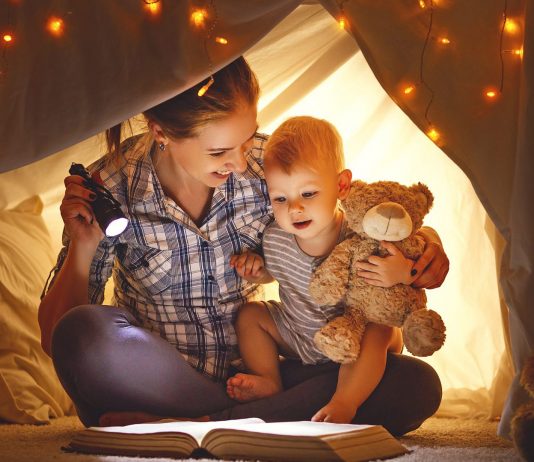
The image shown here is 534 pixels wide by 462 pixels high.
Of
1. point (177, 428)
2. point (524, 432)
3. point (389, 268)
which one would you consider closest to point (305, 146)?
point (389, 268)

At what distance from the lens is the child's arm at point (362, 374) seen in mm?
1633

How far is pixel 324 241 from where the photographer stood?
5.86 ft

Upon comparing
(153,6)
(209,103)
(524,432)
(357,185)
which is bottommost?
(524,432)

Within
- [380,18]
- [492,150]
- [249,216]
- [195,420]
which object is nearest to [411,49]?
[380,18]

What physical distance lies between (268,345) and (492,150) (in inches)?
28.2

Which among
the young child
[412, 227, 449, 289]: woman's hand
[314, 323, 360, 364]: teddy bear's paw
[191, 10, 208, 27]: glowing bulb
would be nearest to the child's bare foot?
the young child

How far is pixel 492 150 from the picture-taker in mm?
1458

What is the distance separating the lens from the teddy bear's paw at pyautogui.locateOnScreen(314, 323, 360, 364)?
163cm

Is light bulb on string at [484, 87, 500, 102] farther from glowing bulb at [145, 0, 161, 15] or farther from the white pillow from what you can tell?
the white pillow

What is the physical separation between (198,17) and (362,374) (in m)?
0.80

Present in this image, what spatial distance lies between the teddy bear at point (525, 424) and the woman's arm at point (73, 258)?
0.97m

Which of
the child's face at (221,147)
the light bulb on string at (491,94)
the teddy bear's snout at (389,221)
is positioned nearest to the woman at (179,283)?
the child's face at (221,147)

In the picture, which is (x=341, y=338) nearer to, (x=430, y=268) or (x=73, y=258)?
(x=430, y=268)

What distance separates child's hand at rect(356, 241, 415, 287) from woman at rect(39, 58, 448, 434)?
4cm
